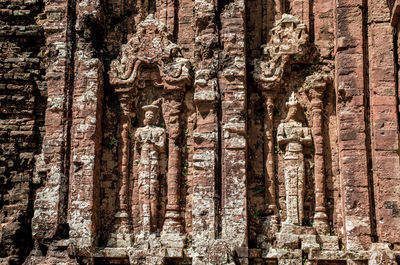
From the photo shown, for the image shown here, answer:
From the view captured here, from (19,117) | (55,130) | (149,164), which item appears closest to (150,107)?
(149,164)

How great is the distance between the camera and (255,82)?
380 inches

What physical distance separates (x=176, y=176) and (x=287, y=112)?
8.21ft

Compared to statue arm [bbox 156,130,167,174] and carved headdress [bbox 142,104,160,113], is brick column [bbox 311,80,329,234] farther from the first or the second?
carved headdress [bbox 142,104,160,113]

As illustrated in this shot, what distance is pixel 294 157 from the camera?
9156 mm

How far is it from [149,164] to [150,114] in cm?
102

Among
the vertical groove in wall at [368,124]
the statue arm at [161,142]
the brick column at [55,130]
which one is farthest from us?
the statue arm at [161,142]

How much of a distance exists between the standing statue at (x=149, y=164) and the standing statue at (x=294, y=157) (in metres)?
2.37

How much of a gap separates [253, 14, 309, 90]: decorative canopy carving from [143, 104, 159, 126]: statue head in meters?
2.12

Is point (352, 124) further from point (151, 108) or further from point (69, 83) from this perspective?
point (69, 83)

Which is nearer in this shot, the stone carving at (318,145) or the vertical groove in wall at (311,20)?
the stone carving at (318,145)

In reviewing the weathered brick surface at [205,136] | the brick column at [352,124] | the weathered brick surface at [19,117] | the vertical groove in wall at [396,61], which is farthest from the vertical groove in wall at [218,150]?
→ the weathered brick surface at [19,117]

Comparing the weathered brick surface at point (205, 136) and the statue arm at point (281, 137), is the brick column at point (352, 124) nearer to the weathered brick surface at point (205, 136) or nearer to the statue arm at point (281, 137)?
the weathered brick surface at point (205, 136)

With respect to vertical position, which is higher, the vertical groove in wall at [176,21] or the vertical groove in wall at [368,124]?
the vertical groove in wall at [176,21]

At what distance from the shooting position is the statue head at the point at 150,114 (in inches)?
385
